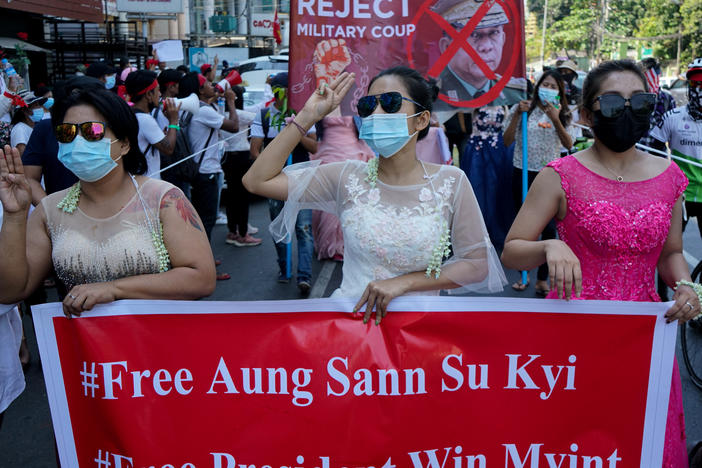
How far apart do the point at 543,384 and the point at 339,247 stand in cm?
567

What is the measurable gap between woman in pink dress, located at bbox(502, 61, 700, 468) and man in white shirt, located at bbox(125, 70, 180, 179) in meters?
3.88

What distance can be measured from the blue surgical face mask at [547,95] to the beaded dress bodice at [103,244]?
4.87 meters

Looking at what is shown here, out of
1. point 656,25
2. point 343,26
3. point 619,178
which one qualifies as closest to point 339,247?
point 343,26

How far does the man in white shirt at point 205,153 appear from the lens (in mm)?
7172

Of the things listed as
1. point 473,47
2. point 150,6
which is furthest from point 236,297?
point 150,6

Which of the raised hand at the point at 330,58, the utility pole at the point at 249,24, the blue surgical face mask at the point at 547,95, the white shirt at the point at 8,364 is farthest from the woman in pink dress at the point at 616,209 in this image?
the utility pole at the point at 249,24

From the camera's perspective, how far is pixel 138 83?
6098 millimetres

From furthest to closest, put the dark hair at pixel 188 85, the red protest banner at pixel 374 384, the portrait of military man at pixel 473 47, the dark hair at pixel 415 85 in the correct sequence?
the dark hair at pixel 188 85, the portrait of military man at pixel 473 47, the dark hair at pixel 415 85, the red protest banner at pixel 374 384

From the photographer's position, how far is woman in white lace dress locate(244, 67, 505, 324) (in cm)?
279

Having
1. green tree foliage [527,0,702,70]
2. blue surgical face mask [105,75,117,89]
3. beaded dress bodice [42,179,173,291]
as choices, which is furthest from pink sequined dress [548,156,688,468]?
green tree foliage [527,0,702,70]

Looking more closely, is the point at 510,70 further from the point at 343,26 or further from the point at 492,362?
the point at 492,362

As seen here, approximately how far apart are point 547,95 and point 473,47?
1468 millimetres

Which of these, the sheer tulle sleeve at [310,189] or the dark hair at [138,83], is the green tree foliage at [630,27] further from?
the sheer tulle sleeve at [310,189]

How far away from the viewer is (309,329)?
2.61 m
